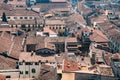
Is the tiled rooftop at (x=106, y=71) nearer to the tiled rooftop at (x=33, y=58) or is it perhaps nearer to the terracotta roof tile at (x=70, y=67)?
the terracotta roof tile at (x=70, y=67)

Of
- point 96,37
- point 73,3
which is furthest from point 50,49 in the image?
point 73,3

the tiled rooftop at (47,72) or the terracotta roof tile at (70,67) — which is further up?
the terracotta roof tile at (70,67)

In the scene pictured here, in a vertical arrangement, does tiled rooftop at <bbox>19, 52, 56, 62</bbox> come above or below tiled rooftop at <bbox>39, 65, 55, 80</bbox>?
above

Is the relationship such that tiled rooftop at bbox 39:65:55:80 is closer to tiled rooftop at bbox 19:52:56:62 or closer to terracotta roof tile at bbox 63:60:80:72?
terracotta roof tile at bbox 63:60:80:72

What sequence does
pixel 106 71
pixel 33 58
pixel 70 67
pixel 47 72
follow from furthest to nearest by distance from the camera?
pixel 33 58, pixel 47 72, pixel 70 67, pixel 106 71

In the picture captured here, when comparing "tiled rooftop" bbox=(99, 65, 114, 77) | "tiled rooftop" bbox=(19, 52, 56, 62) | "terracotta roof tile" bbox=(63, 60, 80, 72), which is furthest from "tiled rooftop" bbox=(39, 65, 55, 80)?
"tiled rooftop" bbox=(99, 65, 114, 77)

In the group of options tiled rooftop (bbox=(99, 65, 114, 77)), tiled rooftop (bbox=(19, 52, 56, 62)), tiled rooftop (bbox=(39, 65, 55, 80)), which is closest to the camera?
tiled rooftop (bbox=(99, 65, 114, 77))

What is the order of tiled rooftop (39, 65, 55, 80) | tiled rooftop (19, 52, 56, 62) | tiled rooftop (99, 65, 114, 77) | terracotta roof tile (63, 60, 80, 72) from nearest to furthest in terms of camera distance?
tiled rooftop (99, 65, 114, 77), terracotta roof tile (63, 60, 80, 72), tiled rooftop (39, 65, 55, 80), tiled rooftop (19, 52, 56, 62)

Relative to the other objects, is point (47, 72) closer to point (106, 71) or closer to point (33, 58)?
point (33, 58)

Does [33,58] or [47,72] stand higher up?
[33,58]

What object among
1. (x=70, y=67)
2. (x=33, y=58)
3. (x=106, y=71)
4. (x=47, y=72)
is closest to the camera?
(x=106, y=71)

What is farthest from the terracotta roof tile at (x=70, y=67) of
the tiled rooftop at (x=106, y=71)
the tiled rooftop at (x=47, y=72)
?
the tiled rooftop at (x=106, y=71)

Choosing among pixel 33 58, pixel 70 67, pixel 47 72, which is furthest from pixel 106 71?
pixel 33 58
